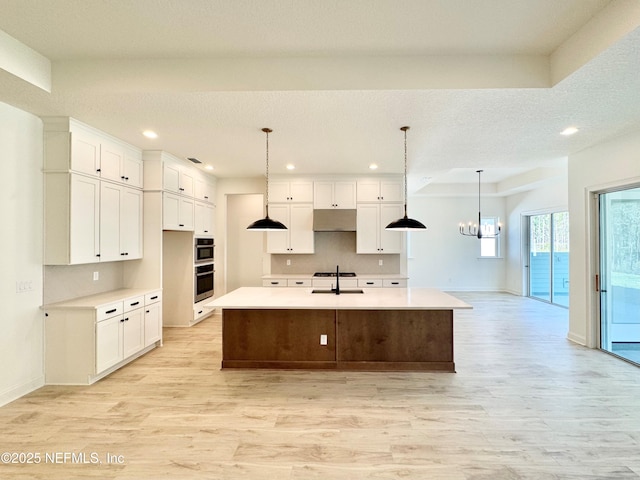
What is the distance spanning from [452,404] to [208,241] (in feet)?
15.5

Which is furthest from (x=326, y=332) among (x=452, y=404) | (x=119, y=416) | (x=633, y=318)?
(x=633, y=318)

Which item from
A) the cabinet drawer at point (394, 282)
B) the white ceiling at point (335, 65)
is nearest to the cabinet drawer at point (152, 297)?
the white ceiling at point (335, 65)

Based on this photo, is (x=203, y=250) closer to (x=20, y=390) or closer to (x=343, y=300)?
(x=20, y=390)

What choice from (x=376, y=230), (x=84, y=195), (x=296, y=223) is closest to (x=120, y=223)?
(x=84, y=195)

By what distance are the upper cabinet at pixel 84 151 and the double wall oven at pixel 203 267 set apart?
5.66 feet

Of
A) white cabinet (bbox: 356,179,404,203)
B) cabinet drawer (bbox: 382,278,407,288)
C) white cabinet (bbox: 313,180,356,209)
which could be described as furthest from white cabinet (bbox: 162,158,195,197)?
cabinet drawer (bbox: 382,278,407,288)

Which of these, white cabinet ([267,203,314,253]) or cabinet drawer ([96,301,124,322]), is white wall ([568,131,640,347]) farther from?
cabinet drawer ([96,301,124,322])

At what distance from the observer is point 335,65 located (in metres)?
2.63

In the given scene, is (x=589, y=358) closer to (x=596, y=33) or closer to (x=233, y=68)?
(x=596, y=33)

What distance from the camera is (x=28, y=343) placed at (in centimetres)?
309

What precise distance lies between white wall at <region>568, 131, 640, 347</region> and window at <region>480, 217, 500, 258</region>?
4.34 m

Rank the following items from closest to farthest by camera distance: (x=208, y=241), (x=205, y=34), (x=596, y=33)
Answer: (x=596, y=33) < (x=205, y=34) < (x=208, y=241)

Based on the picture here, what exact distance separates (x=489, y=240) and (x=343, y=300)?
278 inches

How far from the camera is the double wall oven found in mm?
5503
